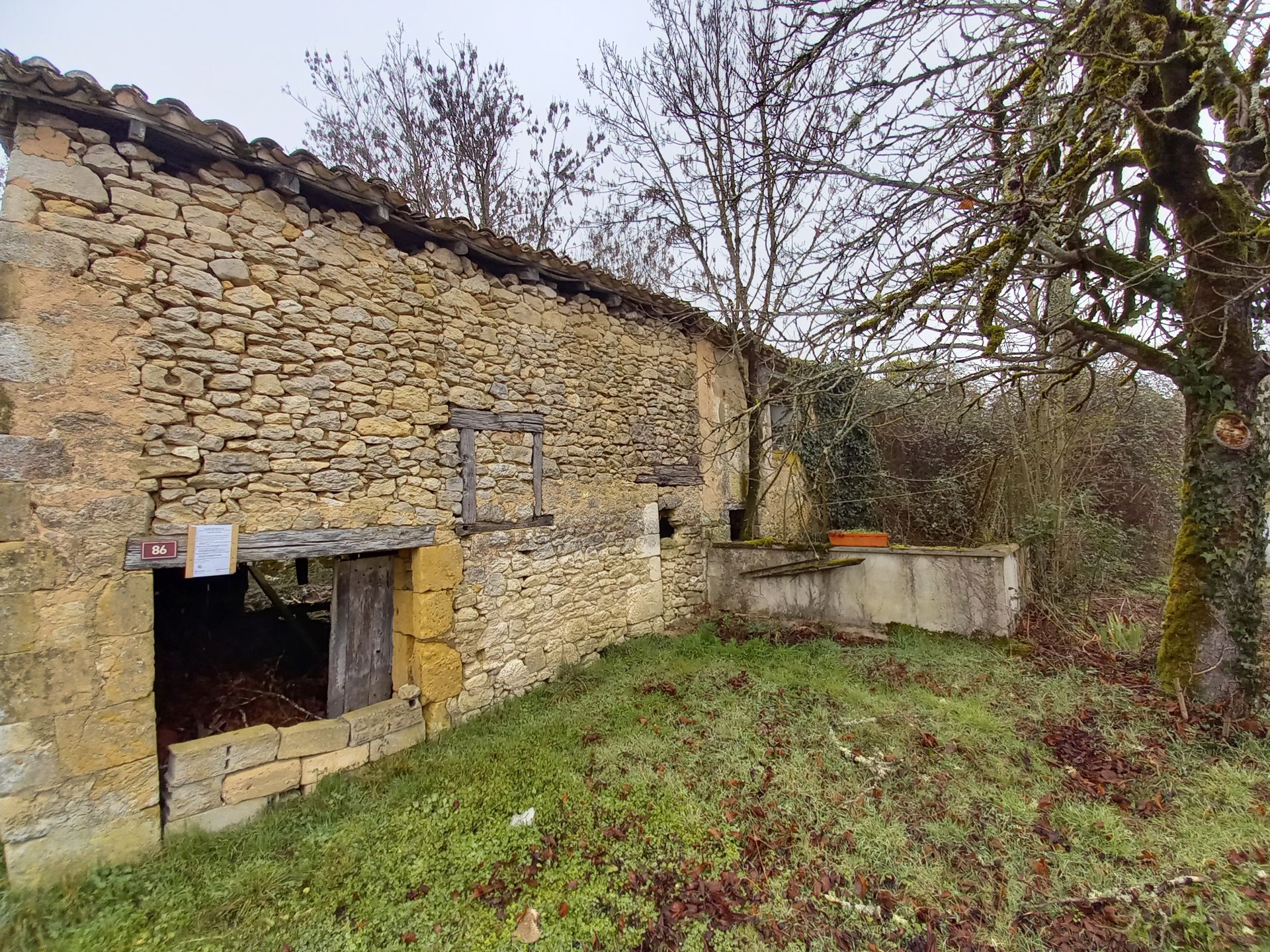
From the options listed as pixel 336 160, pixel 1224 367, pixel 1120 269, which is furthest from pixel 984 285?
pixel 336 160

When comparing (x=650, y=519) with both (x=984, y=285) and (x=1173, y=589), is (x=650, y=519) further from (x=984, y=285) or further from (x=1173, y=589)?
(x=1173, y=589)

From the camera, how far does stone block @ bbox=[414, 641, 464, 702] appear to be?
4.39 meters

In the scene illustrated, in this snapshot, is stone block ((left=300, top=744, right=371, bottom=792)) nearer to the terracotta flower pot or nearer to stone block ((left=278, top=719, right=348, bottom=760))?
stone block ((left=278, top=719, right=348, bottom=760))

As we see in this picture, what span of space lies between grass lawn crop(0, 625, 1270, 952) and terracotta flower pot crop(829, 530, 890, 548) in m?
2.13

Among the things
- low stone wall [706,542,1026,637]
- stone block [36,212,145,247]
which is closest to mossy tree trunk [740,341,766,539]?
low stone wall [706,542,1026,637]

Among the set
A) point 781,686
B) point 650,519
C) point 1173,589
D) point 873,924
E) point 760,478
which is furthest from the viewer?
point 760,478

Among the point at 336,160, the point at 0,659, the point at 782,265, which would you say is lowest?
the point at 0,659

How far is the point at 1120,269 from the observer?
4059 mm

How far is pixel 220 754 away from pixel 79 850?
689 millimetres

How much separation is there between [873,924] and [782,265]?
24.9ft

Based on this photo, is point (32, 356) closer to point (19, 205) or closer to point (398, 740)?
point (19, 205)

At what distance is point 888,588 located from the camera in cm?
618

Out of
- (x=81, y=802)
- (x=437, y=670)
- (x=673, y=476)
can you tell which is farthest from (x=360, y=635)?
(x=673, y=476)

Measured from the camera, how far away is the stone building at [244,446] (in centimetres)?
286
